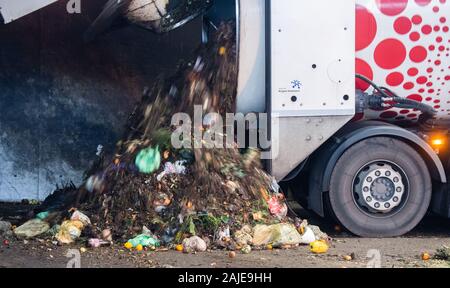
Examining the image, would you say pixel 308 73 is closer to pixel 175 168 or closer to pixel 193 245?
pixel 175 168

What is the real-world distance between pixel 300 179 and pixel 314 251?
4.21 feet

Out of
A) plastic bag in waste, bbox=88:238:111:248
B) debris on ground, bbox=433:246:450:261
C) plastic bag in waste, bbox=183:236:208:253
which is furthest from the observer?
plastic bag in waste, bbox=88:238:111:248

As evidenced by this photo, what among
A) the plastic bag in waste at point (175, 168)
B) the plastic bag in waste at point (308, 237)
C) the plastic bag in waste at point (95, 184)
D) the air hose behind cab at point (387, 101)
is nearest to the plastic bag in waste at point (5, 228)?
the plastic bag in waste at point (95, 184)

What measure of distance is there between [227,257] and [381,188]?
174 centimetres

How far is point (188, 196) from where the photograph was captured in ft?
22.2

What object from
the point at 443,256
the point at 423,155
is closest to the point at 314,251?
the point at 443,256

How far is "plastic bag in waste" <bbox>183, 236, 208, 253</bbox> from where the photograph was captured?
6.45 metres

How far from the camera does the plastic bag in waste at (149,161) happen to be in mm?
6949

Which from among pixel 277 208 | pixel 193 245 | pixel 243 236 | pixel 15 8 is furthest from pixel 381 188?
pixel 15 8

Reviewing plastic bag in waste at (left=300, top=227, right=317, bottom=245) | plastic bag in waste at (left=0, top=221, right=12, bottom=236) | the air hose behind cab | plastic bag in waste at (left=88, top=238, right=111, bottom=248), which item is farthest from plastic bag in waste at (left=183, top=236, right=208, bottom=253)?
the air hose behind cab

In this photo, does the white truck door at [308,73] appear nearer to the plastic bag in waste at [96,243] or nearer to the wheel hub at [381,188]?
the wheel hub at [381,188]

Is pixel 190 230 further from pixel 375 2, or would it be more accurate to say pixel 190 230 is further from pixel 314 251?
pixel 375 2

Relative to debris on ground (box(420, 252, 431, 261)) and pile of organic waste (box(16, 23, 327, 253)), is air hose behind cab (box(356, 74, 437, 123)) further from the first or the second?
debris on ground (box(420, 252, 431, 261))

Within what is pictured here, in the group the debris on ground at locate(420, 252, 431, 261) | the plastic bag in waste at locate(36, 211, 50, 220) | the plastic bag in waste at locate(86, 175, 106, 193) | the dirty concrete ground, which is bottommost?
the debris on ground at locate(420, 252, 431, 261)
